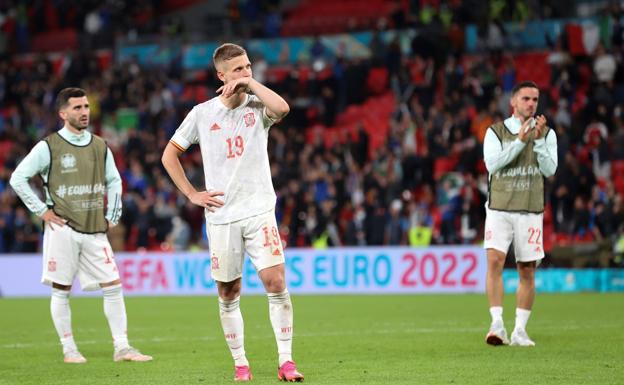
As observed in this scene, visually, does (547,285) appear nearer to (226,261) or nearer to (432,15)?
(432,15)

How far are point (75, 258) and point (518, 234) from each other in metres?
4.45

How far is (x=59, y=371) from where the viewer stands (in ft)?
32.5

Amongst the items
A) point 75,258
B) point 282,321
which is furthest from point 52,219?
point 282,321

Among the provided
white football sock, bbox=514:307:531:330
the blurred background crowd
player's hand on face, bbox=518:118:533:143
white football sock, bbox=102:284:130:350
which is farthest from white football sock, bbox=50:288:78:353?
the blurred background crowd

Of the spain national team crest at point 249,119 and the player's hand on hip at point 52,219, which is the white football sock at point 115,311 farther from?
the spain national team crest at point 249,119

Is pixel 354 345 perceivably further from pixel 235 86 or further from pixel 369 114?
pixel 369 114

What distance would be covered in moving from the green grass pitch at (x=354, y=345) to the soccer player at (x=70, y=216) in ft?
1.86

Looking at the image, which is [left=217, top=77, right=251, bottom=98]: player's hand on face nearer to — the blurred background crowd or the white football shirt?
the white football shirt

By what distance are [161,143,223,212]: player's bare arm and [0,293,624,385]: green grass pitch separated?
139 cm

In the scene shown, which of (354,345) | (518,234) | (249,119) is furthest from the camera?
(354,345)

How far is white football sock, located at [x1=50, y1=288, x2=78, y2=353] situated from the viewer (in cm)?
1086

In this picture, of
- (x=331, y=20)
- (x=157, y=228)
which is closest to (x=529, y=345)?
(x=157, y=228)

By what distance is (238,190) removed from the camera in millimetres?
8781

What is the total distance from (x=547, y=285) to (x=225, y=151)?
13337mm
